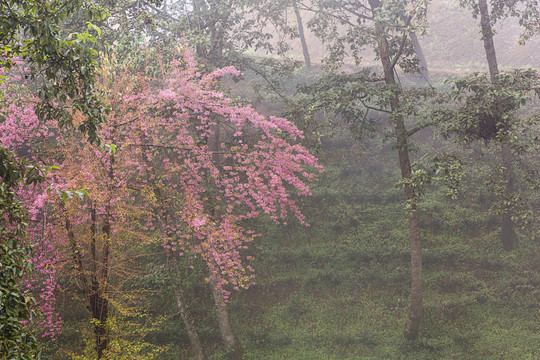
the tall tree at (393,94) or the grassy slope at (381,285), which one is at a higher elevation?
the tall tree at (393,94)

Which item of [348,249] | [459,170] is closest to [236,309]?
[348,249]

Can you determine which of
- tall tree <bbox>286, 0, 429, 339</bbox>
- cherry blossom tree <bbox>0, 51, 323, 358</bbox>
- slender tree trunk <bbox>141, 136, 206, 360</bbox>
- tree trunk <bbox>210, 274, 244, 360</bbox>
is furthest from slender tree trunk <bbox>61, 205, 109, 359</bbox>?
tall tree <bbox>286, 0, 429, 339</bbox>

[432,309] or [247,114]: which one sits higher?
[247,114]

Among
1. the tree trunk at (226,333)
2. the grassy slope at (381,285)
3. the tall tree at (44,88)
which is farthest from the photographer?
the tree trunk at (226,333)

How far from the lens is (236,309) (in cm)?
1386

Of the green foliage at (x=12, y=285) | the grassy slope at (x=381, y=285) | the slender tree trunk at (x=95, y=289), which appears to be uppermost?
the green foliage at (x=12, y=285)

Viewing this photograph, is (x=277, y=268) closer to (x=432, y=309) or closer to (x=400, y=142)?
(x=432, y=309)

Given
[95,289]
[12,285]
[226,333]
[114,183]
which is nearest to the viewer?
[12,285]

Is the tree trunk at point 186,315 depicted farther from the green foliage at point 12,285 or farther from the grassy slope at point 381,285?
the green foliage at point 12,285

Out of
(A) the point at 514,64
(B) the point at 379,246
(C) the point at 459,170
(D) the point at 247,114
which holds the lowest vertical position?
(B) the point at 379,246

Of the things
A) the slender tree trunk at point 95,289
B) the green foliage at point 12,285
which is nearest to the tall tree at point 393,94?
the slender tree trunk at point 95,289

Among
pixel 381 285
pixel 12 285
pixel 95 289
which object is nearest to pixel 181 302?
pixel 95 289

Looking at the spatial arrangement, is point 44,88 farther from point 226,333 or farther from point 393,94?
point 226,333

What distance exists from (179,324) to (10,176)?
32.0ft
